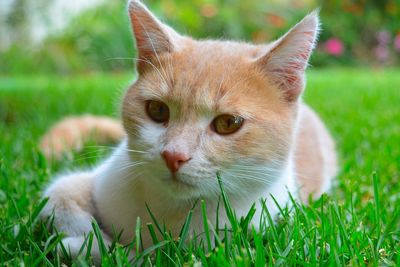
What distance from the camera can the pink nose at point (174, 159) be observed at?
1597 millimetres

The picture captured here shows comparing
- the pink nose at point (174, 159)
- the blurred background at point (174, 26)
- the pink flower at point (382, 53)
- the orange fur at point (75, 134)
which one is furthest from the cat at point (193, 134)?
the pink flower at point (382, 53)

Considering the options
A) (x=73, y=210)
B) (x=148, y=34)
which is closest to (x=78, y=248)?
(x=73, y=210)

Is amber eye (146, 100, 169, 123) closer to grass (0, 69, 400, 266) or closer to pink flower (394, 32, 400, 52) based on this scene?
grass (0, 69, 400, 266)

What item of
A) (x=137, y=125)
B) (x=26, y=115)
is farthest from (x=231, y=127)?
(x=26, y=115)

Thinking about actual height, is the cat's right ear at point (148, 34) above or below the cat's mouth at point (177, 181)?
above

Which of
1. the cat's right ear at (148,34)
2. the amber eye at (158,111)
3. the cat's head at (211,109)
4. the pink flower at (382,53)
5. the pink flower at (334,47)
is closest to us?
the cat's head at (211,109)

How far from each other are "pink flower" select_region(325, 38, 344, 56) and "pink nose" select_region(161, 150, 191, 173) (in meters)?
10.4

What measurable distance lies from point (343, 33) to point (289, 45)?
1063 centimetres

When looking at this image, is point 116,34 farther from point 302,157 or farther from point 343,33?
point 302,157

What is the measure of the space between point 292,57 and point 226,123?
15.1 inches

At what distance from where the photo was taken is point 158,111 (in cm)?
181

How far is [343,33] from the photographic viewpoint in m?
11.8

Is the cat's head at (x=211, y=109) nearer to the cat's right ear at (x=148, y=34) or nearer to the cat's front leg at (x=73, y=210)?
the cat's right ear at (x=148, y=34)

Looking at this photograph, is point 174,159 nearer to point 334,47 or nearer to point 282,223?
point 282,223
